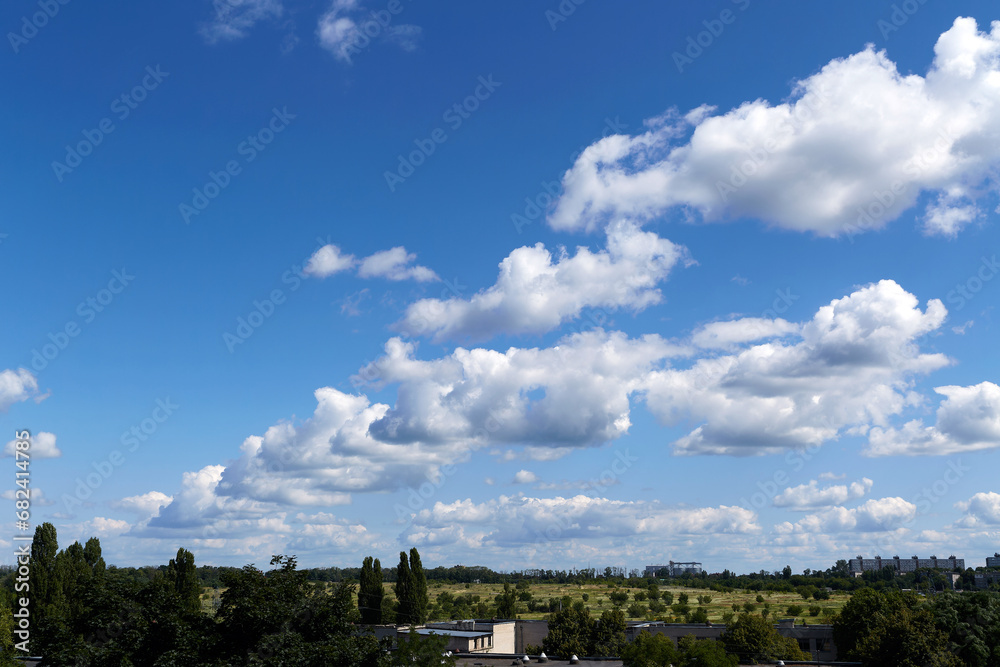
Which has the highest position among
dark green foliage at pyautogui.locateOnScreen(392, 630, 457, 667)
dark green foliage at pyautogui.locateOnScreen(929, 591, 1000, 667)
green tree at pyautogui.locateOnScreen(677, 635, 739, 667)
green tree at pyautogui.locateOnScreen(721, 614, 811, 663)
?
dark green foliage at pyautogui.locateOnScreen(392, 630, 457, 667)

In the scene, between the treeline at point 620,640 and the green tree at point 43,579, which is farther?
the treeline at point 620,640

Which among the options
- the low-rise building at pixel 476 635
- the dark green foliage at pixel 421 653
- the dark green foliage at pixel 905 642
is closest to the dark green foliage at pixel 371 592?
the low-rise building at pixel 476 635

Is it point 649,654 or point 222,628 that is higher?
point 222,628

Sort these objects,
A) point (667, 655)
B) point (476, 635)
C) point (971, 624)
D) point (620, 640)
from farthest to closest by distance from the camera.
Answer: point (620, 640), point (476, 635), point (971, 624), point (667, 655)

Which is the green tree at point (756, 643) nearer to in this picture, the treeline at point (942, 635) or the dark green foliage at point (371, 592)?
the treeline at point (942, 635)

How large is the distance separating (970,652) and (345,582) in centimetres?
6806

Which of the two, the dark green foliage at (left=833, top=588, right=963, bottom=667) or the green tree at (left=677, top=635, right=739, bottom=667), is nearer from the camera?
the green tree at (left=677, top=635, right=739, bottom=667)

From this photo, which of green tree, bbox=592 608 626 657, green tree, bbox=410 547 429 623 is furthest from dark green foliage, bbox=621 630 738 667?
green tree, bbox=410 547 429 623

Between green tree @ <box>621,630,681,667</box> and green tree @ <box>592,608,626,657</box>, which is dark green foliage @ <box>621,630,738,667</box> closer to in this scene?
green tree @ <box>621,630,681,667</box>

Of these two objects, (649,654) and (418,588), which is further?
(418,588)

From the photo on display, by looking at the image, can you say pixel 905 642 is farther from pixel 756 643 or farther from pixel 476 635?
pixel 476 635

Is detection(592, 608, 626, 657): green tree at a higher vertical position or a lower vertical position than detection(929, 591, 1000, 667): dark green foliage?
lower

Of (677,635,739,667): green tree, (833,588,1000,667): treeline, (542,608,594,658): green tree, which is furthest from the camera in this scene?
(542,608,594,658): green tree

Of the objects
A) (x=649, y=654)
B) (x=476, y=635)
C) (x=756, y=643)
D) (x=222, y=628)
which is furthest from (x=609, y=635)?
(x=222, y=628)
